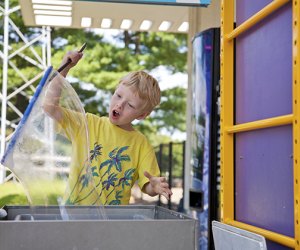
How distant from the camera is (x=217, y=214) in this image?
4.45 metres

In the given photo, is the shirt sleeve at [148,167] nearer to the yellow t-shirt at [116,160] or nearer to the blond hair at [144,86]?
the yellow t-shirt at [116,160]

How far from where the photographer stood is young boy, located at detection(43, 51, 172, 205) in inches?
100

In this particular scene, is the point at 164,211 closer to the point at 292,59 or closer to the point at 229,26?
the point at 292,59

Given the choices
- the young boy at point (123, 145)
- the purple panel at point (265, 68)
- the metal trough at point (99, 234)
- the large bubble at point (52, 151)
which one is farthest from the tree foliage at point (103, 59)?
the metal trough at point (99, 234)

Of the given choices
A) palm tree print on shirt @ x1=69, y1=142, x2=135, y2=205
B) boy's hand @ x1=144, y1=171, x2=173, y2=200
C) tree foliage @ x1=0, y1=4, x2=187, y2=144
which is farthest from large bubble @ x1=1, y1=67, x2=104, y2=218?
tree foliage @ x1=0, y1=4, x2=187, y2=144

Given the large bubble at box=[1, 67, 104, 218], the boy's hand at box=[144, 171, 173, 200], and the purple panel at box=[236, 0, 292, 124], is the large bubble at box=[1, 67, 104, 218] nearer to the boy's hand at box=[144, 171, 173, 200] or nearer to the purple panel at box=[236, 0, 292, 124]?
the boy's hand at box=[144, 171, 173, 200]

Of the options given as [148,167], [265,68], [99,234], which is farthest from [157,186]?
[99,234]

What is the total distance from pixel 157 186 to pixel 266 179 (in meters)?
0.41

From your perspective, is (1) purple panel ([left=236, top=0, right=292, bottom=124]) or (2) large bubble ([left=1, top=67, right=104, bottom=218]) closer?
(2) large bubble ([left=1, top=67, right=104, bottom=218])

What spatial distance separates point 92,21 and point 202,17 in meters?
2.03

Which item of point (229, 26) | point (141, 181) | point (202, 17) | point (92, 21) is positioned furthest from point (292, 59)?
point (92, 21)

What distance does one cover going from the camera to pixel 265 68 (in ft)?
7.29

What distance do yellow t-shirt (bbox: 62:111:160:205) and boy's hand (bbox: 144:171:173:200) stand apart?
54 mm

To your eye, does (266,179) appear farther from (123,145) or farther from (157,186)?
(123,145)
